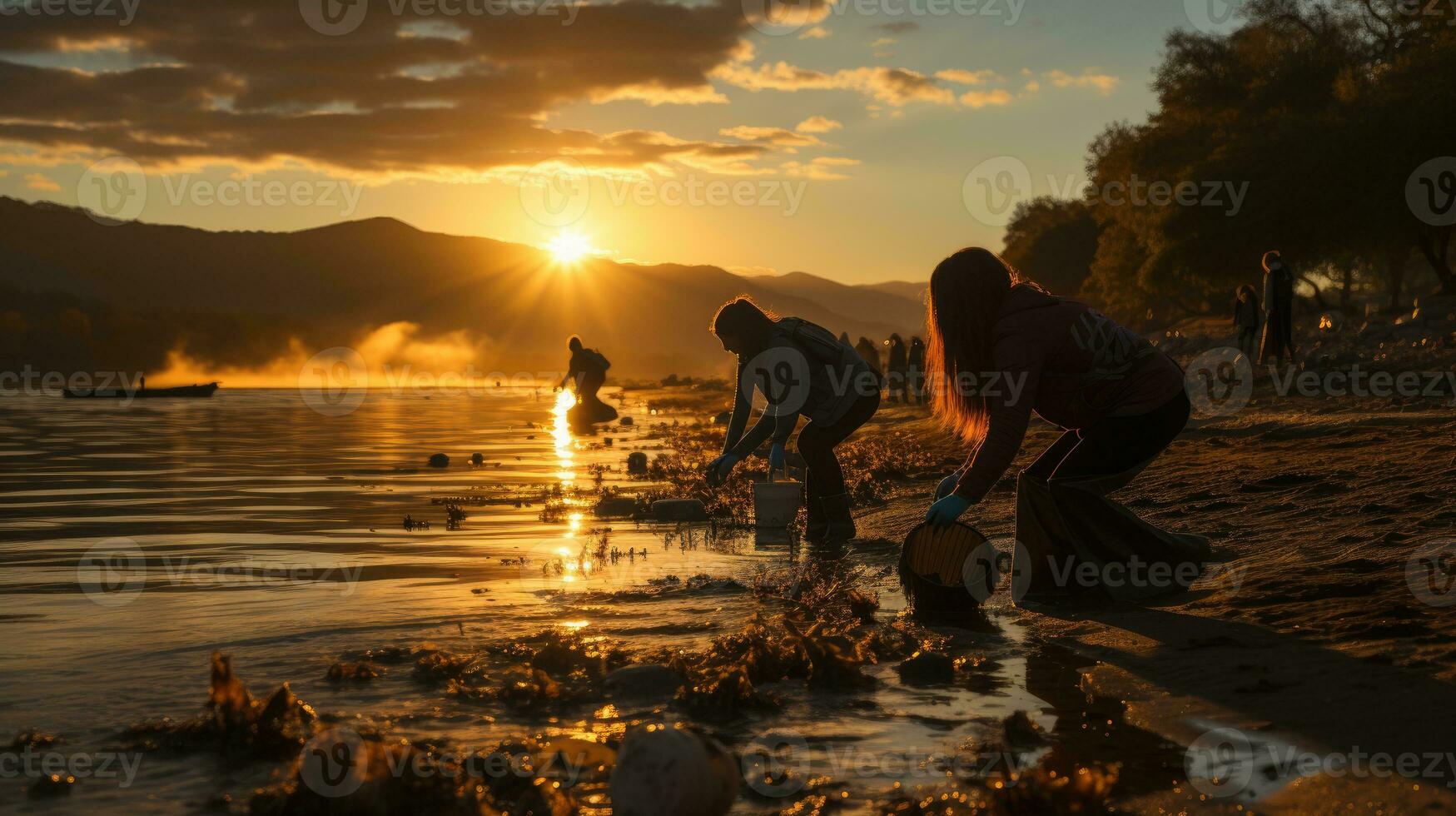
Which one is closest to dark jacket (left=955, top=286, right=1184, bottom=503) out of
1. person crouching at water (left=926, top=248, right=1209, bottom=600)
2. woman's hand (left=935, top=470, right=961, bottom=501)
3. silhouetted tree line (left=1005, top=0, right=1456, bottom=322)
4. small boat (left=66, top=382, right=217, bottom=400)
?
person crouching at water (left=926, top=248, right=1209, bottom=600)

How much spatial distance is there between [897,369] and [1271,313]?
1621 cm

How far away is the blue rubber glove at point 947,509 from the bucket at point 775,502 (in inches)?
196

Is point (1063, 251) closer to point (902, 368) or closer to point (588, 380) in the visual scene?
point (902, 368)

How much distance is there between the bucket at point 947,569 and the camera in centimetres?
716

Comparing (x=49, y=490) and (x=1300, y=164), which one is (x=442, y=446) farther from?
(x=1300, y=164)

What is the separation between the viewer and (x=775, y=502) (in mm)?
11672

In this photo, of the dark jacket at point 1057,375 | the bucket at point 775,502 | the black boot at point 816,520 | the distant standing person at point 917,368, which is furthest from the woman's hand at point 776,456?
the distant standing person at point 917,368

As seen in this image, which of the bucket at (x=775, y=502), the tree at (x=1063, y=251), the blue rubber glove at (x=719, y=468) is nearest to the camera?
the blue rubber glove at (x=719, y=468)

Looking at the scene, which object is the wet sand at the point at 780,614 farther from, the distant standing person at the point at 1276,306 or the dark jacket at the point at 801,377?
the distant standing person at the point at 1276,306

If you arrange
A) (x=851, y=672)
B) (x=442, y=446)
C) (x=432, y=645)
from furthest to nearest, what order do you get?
(x=442, y=446) → (x=432, y=645) → (x=851, y=672)

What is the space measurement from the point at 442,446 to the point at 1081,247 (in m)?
67.7

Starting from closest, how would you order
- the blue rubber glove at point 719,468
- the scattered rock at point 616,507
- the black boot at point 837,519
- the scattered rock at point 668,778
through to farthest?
the scattered rock at point 668,778, the blue rubber glove at point 719,468, the black boot at point 837,519, the scattered rock at point 616,507

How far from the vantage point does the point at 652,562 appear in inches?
390

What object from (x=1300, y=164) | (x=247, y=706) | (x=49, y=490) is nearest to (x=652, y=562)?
(x=247, y=706)
